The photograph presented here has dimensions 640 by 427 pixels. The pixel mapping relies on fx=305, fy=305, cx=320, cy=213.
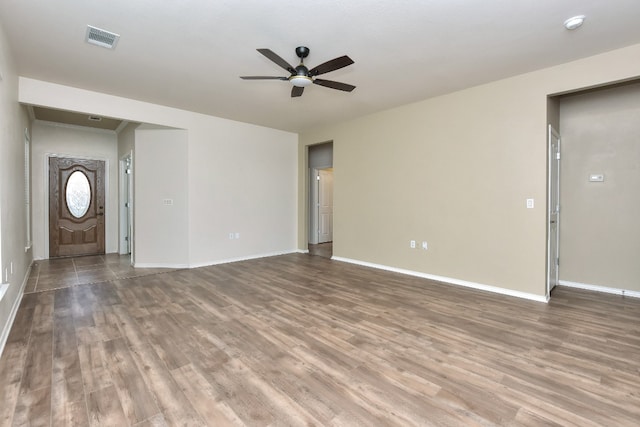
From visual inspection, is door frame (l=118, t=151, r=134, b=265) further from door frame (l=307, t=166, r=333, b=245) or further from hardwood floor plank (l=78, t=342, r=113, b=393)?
hardwood floor plank (l=78, t=342, r=113, b=393)

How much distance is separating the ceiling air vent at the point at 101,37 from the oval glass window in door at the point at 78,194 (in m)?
4.69

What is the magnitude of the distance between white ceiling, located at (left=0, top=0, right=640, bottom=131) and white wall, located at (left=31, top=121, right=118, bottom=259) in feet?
9.96

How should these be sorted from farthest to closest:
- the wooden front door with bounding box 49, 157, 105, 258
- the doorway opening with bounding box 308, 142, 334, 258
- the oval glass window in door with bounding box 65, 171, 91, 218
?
the doorway opening with bounding box 308, 142, 334, 258, the oval glass window in door with bounding box 65, 171, 91, 218, the wooden front door with bounding box 49, 157, 105, 258

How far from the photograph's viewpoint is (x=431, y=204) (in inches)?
185

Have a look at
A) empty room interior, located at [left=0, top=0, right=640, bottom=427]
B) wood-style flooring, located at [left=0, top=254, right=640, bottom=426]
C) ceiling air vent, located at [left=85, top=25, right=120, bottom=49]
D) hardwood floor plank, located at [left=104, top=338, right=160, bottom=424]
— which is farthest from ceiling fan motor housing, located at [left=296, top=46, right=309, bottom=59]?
hardwood floor plank, located at [left=104, top=338, right=160, bottom=424]

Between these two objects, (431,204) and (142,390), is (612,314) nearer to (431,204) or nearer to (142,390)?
(431,204)

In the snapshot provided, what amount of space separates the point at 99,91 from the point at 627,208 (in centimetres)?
717

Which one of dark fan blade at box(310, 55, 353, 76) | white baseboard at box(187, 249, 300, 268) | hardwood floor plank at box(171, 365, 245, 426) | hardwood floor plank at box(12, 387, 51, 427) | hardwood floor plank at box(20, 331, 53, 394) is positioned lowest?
hardwood floor plank at box(171, 365, 245, 426)

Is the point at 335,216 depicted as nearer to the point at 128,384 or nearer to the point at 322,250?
the point at 322,250

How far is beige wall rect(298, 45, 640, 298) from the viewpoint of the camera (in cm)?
367

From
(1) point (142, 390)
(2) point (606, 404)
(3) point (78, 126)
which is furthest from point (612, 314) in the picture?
(3) point (78, 126)

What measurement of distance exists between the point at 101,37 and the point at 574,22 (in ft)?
14.0

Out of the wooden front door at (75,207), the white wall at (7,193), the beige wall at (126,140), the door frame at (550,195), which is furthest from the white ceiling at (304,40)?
the wooden front door at (75,207)

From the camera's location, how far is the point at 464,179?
14.2ft
